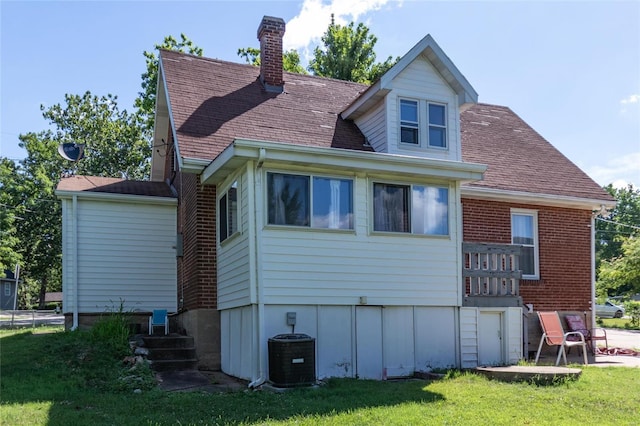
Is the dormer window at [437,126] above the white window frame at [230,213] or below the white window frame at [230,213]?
above

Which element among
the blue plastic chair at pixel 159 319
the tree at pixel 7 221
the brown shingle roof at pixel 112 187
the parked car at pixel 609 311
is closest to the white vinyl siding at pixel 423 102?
the brown shingle roof at pixel 112 187

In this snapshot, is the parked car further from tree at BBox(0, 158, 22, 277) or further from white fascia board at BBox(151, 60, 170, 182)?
tree at BBox(0, 158, 22, 277)

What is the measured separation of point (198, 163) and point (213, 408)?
5.21 meters

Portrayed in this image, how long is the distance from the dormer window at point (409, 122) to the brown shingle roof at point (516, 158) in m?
1.66

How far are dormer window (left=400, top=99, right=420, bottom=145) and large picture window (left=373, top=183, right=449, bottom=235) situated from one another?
221 cm

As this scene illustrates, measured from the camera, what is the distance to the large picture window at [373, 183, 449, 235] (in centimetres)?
1109

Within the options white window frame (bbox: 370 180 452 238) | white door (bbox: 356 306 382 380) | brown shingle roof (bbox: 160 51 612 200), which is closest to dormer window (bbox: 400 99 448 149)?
brown shingle roof (bbox: 160 51 612 200)

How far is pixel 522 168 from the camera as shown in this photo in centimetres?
1556

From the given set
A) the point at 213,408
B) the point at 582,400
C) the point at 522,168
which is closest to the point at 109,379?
the point at 213,408

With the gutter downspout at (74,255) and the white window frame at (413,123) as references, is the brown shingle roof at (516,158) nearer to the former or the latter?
the white window frame at (413,123)

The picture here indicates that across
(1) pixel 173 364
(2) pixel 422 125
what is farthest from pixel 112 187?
(2) pixel 422 125

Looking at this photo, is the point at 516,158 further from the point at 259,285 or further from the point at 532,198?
the point at 259,285

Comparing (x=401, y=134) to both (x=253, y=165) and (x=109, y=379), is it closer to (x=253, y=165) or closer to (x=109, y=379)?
(x=253, y=165)

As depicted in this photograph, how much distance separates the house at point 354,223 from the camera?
10.2m
